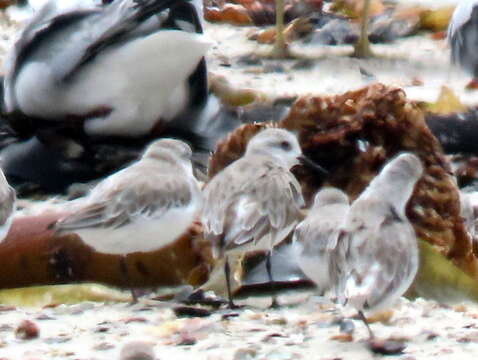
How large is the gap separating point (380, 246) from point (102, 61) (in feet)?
6.78

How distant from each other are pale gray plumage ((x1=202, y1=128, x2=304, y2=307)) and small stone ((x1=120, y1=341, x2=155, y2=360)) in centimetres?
45

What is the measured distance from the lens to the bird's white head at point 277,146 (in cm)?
399

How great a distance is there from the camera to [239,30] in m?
7.34

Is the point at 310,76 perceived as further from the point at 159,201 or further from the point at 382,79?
the point at 159,201

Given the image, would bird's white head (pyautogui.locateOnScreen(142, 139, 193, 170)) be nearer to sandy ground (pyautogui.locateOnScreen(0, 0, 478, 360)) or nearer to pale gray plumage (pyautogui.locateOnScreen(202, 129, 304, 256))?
pale gray plumage (pyautogui.locateOnScreen(202, 129, 304, 256))

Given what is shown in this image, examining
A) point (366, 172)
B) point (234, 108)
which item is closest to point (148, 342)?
point (366, 172)

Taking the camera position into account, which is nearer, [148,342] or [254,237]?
[148,342]

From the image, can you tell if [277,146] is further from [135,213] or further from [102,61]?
[102,61]

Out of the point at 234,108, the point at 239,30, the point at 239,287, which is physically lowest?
the point at 239,30

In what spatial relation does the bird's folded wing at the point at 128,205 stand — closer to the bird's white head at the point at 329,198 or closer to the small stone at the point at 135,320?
the small stone at the point at 135,320

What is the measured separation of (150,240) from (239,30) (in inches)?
149

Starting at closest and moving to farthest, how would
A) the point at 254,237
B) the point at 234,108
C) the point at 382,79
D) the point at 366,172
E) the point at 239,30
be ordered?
the point at 254,237 → the point at 366,172 → the point at 234,108 → the point at 382,79 → the point at 239,30

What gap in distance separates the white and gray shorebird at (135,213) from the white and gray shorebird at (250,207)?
0.06m

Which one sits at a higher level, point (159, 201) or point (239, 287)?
point (159, 201)
